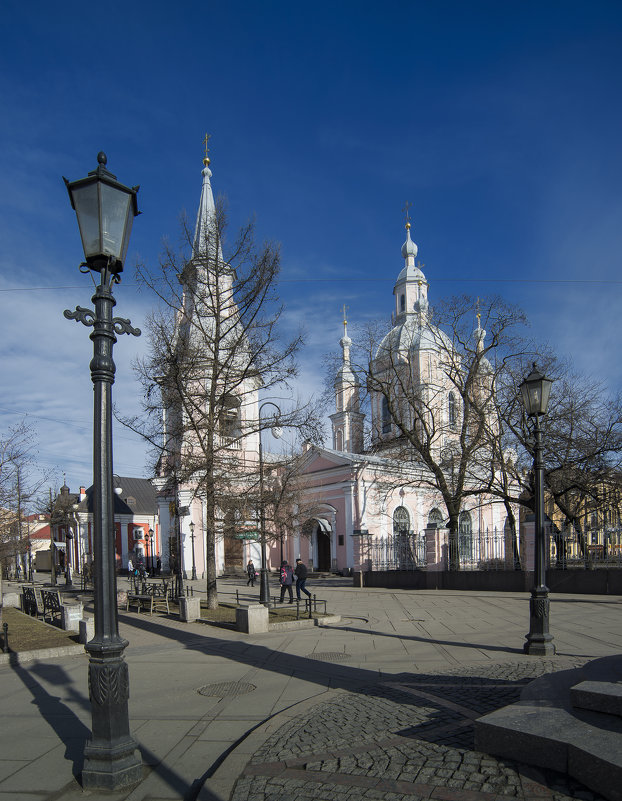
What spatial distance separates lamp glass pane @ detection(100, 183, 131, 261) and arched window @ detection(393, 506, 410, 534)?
34275 millimetres

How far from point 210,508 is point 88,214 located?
12122 mm

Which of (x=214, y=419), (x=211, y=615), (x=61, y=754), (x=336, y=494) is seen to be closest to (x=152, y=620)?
(x=211, y=615)

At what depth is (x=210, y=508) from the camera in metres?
16.5

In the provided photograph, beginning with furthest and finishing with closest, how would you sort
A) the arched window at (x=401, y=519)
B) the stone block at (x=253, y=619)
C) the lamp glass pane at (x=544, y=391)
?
1. the arched window at (x=401, y=519)
2. the stone block at (x=253, y=619)
3. the lamp glass pane at (x=544, y=391)

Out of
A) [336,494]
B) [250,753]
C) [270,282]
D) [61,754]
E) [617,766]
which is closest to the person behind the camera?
[617,766]

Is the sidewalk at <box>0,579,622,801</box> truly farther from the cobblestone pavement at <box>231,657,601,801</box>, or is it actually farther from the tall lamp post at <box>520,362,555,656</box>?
the tall lamp post at <box>520,362,555,656</box>

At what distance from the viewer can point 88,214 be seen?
5.24m

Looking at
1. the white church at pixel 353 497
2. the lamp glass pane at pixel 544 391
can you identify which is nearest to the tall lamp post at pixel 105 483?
the lamp glass pane at pixel 544 391

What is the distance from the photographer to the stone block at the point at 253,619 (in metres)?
13.0

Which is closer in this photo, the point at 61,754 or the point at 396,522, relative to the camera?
the point at 61,754

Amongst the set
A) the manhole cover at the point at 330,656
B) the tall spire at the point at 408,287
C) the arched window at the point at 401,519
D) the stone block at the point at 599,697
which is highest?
the tall spire at the point at 408,287

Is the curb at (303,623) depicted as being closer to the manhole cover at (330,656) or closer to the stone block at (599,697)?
the manhole cover at (330,656)

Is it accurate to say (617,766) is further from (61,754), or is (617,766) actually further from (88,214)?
(88,214)

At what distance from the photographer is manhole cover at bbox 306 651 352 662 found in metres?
9.95
